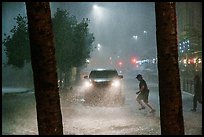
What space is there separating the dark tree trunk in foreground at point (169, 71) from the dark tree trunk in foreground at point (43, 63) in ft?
4.95

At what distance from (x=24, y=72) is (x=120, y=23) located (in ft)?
276

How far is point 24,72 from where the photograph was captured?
49.6m

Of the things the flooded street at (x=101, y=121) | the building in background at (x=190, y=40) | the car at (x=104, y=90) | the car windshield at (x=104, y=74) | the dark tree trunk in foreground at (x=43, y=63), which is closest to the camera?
the dark tree trunk in foreground at (x=43, y=63)

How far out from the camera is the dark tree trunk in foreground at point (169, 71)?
15.6 feet

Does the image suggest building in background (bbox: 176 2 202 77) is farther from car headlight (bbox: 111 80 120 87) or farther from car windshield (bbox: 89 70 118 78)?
car headlight (bbox: 111 80 120 87)

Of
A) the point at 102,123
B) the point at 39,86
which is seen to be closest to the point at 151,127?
the point at 102,123

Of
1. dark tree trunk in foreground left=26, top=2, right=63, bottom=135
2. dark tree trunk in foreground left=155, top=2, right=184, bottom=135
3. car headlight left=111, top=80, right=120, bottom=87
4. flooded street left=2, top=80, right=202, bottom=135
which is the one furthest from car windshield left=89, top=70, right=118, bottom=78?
dark tree trunk in foreground left=26, top=2, right=63, bottom=135

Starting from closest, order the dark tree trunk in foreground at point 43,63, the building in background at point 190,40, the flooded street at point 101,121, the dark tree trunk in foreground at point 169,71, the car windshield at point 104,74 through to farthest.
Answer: the dark tree trunk in foreground at point 43,63
the dark tree trunk in foreground at point 169,71
the flooded street at point 101,121
the car windshield at point 104,74
the building in background at point 190,40

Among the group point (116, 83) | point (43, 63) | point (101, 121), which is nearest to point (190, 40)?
point (116, 83)

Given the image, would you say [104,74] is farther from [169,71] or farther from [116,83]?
[169,71]

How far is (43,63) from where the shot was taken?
3.97 m

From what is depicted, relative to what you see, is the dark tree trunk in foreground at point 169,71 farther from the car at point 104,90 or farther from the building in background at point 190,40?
the building in background at point 190,40

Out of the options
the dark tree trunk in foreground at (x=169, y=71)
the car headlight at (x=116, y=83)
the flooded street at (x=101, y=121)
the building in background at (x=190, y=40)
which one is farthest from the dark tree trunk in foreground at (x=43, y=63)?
the building in background at (x=190, y=40)

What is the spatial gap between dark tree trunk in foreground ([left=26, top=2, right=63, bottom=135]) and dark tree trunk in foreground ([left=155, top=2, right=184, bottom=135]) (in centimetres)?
151
